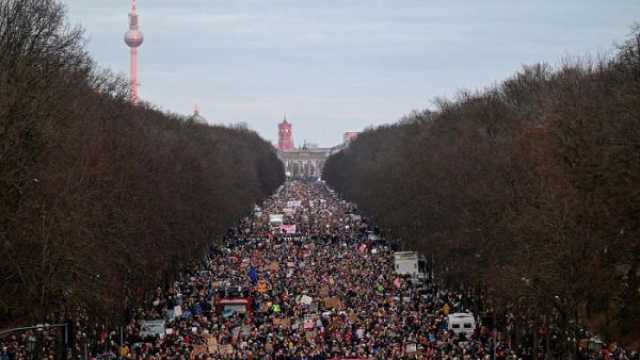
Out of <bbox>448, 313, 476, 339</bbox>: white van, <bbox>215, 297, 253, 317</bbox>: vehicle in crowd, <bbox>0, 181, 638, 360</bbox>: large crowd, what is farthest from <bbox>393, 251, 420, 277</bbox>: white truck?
<bbox>448, 313, 476, 339</bbox>: white van

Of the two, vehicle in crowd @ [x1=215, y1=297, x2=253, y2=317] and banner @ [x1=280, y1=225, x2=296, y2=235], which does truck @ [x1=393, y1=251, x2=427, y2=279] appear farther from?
banner @ [x1=280, y1=225, x2=296, y2=235]

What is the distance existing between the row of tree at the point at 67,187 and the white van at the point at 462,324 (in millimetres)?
12569

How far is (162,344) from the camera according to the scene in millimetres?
47188

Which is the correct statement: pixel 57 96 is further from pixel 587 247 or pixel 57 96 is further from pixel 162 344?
pixel 587 247

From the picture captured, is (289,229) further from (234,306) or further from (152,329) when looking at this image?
(152,329)

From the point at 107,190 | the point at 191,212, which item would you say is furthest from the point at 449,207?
the point at 107,190

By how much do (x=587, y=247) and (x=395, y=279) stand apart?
84.6ft

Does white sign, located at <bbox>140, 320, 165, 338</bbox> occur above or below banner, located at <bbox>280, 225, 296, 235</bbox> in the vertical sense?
below

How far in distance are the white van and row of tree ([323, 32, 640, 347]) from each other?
4.99 ft

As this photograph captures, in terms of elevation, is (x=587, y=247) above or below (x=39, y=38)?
below

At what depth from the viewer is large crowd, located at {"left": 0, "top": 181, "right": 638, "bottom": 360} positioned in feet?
148

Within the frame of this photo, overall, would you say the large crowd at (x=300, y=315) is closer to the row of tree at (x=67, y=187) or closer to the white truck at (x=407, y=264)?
the white truck at (x=407, y=264)

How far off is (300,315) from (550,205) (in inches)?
543

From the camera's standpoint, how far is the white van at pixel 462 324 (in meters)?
50.5
